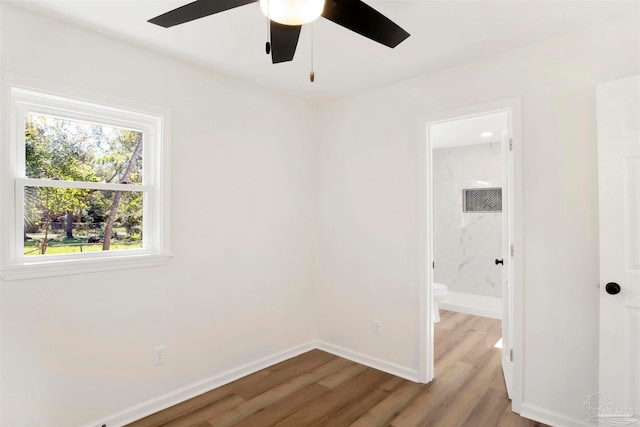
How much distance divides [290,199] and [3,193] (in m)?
2.10

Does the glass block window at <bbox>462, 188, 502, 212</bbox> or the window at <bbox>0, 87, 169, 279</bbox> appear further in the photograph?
the glass block window at <bbox>462, 188, 502, 212</bbox>

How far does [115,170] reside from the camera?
7.95ft

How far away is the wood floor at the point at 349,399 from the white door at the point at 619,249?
1.95 feet

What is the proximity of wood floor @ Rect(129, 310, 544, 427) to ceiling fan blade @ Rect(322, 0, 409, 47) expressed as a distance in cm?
229

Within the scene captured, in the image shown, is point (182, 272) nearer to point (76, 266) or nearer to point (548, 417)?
point (76, 266)

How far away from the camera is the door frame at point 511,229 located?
7.89 ft

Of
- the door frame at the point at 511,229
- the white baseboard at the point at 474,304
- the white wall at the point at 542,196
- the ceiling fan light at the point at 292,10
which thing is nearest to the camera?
the ceiling fan light at the point at 292,10

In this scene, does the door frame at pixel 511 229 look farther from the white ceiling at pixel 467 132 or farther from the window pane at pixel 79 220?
the window pane at pixel 79 220

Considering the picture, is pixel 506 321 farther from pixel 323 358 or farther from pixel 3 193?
pixel 3 193

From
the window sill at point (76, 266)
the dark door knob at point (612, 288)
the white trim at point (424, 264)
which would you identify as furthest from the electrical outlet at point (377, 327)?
the window sill at point (76, 266)

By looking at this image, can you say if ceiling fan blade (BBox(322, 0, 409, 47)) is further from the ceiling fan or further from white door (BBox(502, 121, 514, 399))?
white door (BBox(502, 121, 514, 399))

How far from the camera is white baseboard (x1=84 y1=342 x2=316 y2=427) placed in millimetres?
2281

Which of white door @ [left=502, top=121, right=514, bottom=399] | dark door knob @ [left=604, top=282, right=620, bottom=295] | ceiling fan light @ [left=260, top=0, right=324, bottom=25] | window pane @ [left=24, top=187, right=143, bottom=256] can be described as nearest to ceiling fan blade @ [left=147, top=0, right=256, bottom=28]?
ceiling fan light @ [left=260, top=0, right=324, bottom=25]

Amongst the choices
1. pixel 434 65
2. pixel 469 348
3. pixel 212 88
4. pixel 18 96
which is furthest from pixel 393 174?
pixel 18 96
